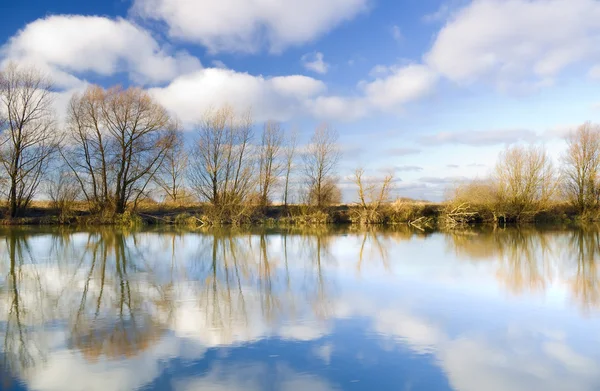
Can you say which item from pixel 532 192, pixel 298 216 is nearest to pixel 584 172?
pixel 532 192

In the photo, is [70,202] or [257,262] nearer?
[257,262]

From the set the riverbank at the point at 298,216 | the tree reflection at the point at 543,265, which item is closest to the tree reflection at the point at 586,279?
the tree reflection at the point at 543,265

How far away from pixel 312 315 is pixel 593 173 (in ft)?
113

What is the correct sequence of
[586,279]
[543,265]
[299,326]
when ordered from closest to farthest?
[299,326], [586,279], [543,265]

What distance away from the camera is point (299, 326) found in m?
4.95

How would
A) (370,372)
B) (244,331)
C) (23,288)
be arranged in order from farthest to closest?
(23,288) < (244,331) < (370,372)

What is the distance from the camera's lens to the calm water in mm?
3576

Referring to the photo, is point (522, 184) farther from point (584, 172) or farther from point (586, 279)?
point (586, 279)

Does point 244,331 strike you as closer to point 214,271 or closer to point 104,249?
point 214,271

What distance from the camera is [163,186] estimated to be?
3042 centimetres

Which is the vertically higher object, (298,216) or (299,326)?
(298,216)

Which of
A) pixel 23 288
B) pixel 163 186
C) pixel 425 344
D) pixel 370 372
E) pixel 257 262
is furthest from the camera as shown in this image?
pixel 163 186

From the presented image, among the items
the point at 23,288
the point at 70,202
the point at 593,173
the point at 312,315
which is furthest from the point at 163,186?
the point at 593,173

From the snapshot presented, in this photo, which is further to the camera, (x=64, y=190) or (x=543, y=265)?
(x=64, y=190)
